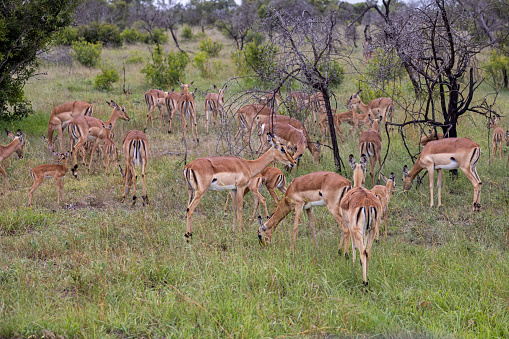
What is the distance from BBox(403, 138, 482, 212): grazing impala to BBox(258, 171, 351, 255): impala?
1.91 metres

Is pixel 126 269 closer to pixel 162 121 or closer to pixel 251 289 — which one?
pixel 251 289

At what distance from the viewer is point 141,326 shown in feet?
10.9

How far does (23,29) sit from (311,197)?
23.2ft

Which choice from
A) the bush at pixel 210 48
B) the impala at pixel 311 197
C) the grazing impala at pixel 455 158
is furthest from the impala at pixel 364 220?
the bush at pixel 210 48

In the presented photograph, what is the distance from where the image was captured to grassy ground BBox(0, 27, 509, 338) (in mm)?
3328

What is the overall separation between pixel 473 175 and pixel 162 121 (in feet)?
25.4

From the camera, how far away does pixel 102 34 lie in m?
22.7

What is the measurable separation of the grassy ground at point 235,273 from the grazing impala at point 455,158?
30 cm

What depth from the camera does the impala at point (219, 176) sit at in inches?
211

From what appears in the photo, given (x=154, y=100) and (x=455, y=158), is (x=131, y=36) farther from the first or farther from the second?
(x=455, y=158)

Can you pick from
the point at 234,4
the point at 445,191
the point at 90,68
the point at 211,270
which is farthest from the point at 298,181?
the point at 234,4

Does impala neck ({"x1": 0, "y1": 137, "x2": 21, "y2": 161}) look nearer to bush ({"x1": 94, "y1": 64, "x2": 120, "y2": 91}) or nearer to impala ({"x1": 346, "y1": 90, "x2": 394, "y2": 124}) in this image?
bush ({"x1": 94, "y1": 64, "x2": 120, "y2": 91})

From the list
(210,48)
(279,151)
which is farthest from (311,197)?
(210,48)

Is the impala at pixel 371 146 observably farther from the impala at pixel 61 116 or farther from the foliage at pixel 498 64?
the foliage at pixel 498 64
